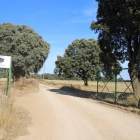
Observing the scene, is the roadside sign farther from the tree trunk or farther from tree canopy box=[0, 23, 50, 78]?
tree canopy box=[0, 23, 50, 78]

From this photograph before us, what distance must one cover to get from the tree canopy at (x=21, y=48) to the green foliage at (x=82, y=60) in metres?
9.67

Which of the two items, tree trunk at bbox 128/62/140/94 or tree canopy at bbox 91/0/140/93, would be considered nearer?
tree canopy at bbox 91/0/140/93

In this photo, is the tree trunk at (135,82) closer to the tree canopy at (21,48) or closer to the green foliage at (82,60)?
the tree canopy at (21,48)

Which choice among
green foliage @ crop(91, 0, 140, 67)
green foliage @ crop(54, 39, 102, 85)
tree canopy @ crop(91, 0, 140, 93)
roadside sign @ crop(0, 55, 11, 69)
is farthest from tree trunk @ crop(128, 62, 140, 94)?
green foliage @ crop(54, 39, 102, 85)

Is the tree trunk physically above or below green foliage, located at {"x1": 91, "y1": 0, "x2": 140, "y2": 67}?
below

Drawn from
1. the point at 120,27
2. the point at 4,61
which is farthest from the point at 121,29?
the point at 4,61

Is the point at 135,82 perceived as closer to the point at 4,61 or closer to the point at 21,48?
the point at 4,61

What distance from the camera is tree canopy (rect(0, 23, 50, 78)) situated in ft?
66.6

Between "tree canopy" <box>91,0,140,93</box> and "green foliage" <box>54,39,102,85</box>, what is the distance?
51.3 feet

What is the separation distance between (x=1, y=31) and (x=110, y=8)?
45.8ft

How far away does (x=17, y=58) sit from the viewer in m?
19.9

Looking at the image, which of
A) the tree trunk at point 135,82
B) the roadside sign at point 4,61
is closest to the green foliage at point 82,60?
the tree trunk at point 135,82

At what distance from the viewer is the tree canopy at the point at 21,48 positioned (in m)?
20.3

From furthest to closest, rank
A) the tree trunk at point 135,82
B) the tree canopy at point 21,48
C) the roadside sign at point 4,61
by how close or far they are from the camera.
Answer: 1. the tree canopy at point 21,48
2. the tree trunk at point 135,82
3. the roadside sign at point 4,61
